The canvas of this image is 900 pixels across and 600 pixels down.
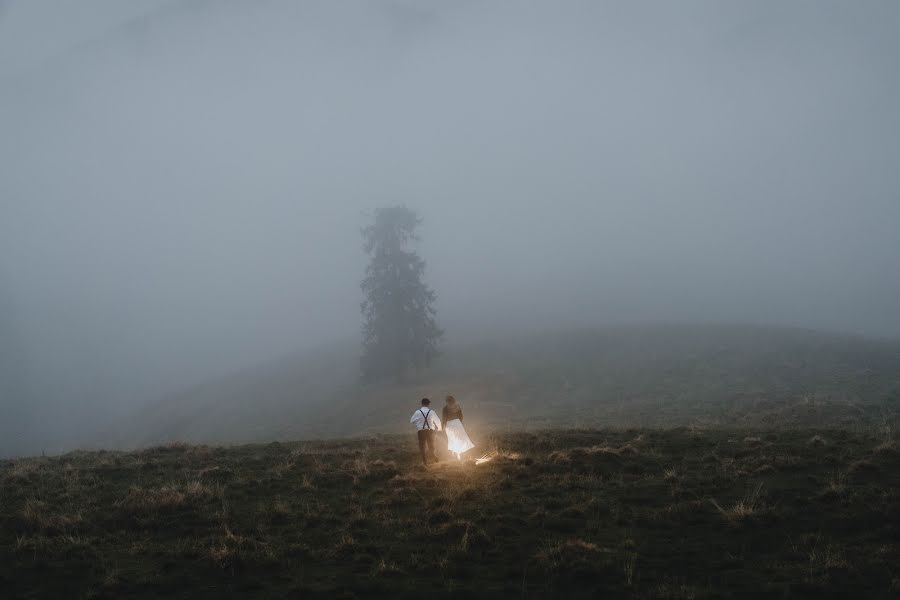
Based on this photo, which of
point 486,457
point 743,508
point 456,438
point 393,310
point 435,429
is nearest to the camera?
point 743,508

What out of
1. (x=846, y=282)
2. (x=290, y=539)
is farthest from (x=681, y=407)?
(x=846, y=282)

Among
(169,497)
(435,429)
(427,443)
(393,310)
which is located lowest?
(427,443)

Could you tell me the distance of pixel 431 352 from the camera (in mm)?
48594

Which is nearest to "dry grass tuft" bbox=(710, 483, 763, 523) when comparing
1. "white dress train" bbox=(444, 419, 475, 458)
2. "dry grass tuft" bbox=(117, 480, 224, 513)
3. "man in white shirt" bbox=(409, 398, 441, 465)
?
"white dress train" bbox=(444, 419, 475, 458)

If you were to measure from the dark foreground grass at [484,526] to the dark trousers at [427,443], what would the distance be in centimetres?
73

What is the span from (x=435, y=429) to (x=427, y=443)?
19.2 inches

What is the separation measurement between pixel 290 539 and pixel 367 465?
5.33 metres

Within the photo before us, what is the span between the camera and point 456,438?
16.2 metres

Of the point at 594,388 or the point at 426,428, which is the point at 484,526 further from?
the point at 594,388

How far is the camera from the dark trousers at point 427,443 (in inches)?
615

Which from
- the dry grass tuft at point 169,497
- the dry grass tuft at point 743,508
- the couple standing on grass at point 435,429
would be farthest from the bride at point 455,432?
the dry grass tuft at point 743,508

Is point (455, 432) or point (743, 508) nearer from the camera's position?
point (743, 508)

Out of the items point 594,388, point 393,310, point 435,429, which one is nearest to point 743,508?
Result: point 435,429

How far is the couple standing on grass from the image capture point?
615 inches
